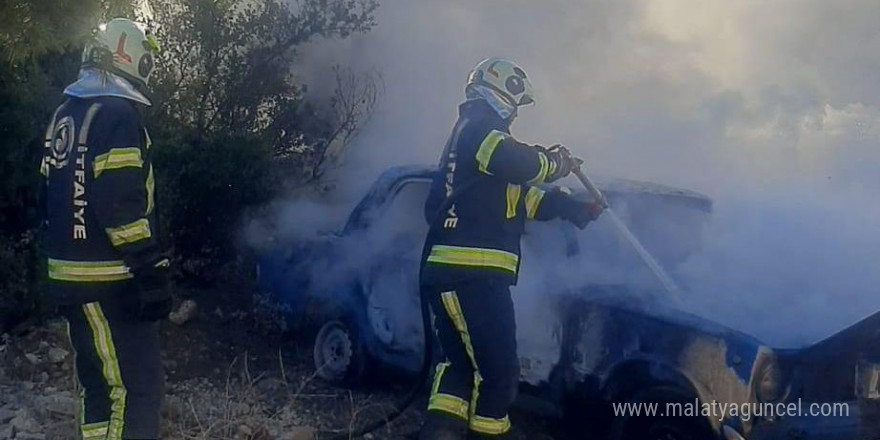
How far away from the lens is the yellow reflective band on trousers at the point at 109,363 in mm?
4176

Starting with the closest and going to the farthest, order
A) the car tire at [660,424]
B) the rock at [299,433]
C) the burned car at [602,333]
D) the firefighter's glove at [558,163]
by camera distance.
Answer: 1. the burned car at [602,333]
2. the car tire at [660,424]
3. the firefighter's glove at [558,163]
4. the rock at [299,433]

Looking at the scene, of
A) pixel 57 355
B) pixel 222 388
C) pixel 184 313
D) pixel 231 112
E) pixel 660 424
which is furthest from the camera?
pixel 231 112

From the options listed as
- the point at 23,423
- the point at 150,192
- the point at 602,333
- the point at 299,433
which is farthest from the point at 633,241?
the point at 23,423

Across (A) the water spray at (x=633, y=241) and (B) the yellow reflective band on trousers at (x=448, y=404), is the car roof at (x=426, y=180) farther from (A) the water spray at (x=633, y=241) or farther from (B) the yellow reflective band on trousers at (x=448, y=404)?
(B) the yellow reflective band on trousers at (x=448, y=404)

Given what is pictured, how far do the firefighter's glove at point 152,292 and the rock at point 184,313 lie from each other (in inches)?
132

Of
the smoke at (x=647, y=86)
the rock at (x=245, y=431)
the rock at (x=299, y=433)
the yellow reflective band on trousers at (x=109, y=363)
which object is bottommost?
the rock at (x=299, y=433)

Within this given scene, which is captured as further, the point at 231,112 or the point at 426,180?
the point at 231,112

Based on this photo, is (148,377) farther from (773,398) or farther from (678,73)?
(678,73)

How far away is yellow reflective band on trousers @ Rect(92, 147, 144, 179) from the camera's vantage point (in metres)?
4.11

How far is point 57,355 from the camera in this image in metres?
6.57

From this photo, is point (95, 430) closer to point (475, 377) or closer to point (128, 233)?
point (128, 233)

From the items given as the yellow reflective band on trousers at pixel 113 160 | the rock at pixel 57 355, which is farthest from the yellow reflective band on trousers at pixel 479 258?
the rock at pixel 57 355

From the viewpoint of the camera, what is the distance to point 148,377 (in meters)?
4.25

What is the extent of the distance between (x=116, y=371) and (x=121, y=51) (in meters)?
1.34
